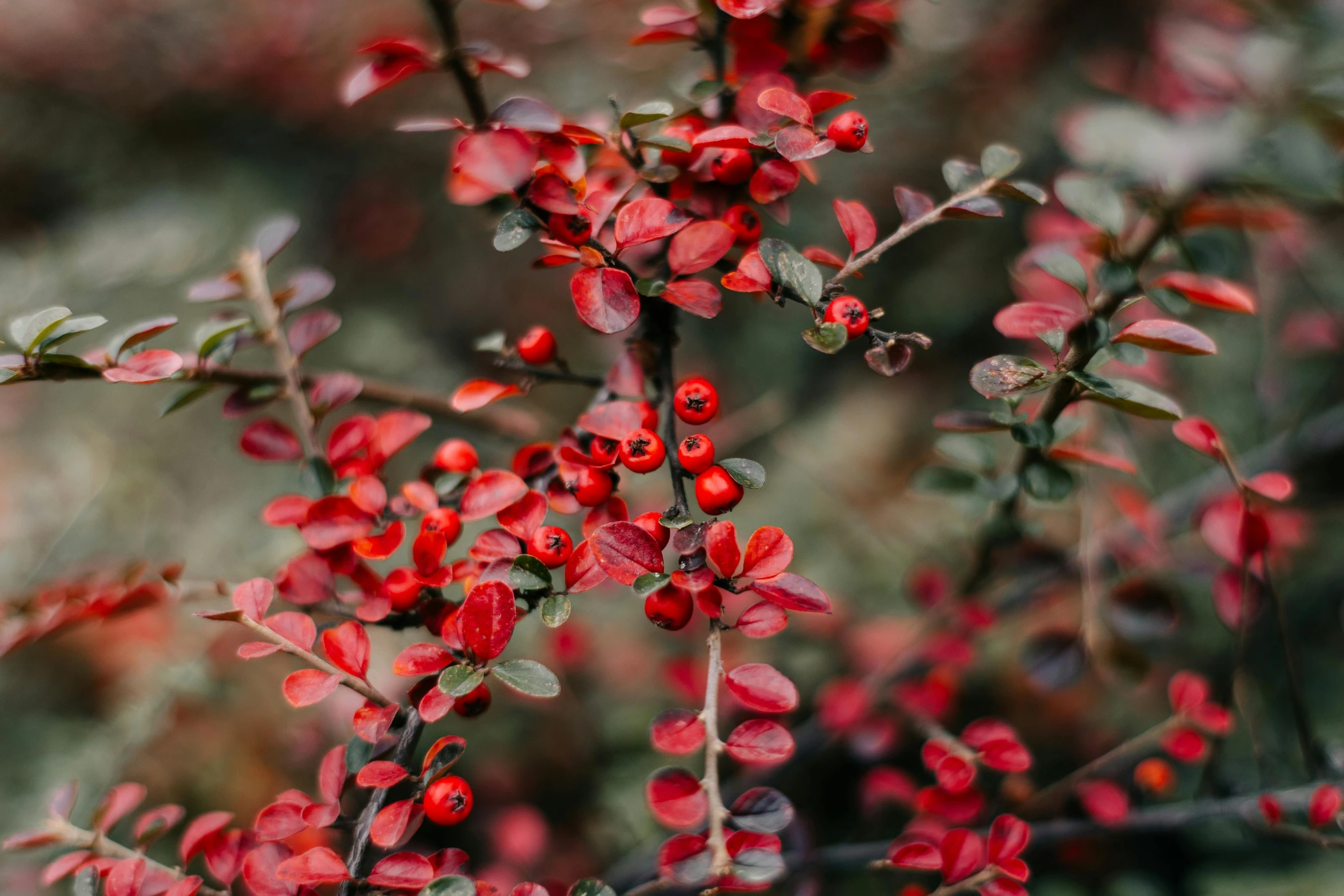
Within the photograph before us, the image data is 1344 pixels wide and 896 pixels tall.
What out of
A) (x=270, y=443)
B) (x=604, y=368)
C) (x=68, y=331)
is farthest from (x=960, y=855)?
(x=604, y=368)

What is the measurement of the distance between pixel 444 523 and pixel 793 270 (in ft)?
1.14

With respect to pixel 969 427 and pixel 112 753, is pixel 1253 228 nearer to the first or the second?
pixel 969 427

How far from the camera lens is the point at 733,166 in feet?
2.02

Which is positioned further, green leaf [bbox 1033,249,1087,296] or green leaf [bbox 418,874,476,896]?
green leaf [bbox 1033,249,1087,296]

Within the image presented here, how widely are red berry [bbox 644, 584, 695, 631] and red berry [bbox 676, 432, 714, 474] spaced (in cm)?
9

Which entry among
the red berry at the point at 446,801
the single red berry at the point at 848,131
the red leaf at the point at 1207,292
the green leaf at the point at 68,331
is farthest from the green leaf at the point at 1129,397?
the green leaf at the point at 68,331

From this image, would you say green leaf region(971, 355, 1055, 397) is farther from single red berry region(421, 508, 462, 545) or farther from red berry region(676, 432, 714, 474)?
single red berry region(421, 508, 462, 545)

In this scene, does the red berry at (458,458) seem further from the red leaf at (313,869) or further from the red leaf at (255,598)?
the red leaf at (313,869)

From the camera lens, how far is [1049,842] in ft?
3.04

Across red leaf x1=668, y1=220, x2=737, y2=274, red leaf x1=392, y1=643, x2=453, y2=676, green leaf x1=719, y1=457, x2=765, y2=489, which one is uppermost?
red leaf x1=668, y1=220, x2=737, y2=274

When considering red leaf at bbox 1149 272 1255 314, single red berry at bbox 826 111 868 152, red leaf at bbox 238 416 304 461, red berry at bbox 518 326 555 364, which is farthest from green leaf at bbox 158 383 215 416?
red leaf at bbox 1149 272 1255 314

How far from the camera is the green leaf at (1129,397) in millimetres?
569

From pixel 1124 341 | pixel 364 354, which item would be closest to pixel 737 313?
pixel 364 354

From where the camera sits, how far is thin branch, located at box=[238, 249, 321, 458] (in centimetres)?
72
